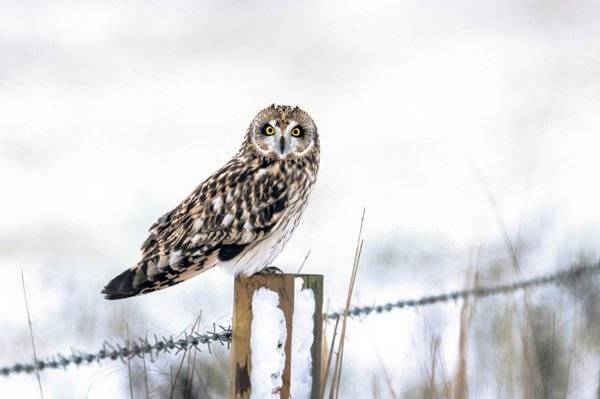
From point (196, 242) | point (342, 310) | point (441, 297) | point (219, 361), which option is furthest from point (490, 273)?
point (219, 361)

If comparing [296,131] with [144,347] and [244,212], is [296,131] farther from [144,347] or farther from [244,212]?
[144,347]

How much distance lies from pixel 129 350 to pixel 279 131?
5.55 ft

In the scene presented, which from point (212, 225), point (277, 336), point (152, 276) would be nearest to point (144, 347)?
point (277, 336)

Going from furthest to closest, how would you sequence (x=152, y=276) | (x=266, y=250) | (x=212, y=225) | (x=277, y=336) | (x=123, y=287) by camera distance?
(x=266, y=250) → (x=212, y=225) → (x=152, y=276) → (x=123, y=287) → (x=277, y=336)

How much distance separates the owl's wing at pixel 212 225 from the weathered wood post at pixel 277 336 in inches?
37.3

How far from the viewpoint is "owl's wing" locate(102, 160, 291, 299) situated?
412 centimetres

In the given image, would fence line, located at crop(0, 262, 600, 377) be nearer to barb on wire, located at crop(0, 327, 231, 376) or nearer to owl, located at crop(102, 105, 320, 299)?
barb on wire, located at crop(0, 327, 231, 376)

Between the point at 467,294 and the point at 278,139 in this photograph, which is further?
the point at 278,139

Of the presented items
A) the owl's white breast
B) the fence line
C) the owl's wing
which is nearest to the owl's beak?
the owl's wing

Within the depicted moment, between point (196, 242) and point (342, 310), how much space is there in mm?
1014

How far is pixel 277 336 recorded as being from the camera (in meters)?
3.12

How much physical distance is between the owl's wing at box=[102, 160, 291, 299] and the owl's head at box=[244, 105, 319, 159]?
10 cm

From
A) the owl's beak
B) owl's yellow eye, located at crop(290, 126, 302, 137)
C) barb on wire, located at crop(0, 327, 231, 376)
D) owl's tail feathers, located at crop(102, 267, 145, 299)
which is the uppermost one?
owl's yellow eye, located at crop(290, 126, 302, 137)

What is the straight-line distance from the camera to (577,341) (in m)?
4.04
